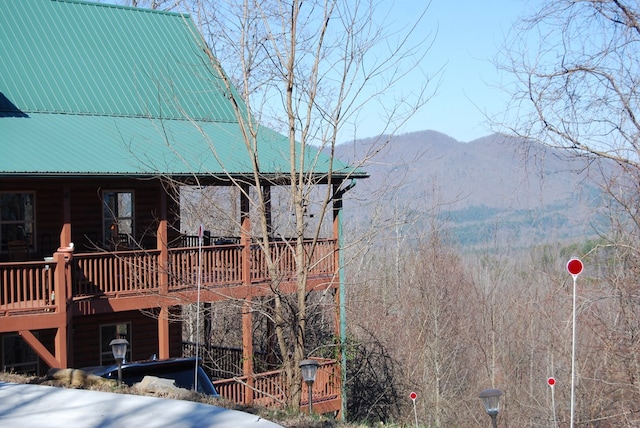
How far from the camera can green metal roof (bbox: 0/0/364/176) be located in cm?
1631

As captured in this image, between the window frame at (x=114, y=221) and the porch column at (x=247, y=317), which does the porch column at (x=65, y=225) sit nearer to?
the window frame at (x=114, y=221)

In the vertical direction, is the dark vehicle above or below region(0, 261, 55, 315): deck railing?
below

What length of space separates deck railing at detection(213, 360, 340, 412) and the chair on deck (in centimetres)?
509

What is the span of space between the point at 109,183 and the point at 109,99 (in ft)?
8.95

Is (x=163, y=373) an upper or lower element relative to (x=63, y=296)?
lower

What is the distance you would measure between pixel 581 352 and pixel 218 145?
920 inches

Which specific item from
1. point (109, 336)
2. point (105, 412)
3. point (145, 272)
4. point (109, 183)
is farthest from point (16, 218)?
point (105, 412)

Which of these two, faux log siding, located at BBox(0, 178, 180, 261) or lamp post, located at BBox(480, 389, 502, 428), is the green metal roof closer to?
faux log siding, located at BBox(0, 178, 180, 261)

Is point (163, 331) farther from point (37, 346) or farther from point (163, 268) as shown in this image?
point (37, 346)

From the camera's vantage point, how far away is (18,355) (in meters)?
18.0

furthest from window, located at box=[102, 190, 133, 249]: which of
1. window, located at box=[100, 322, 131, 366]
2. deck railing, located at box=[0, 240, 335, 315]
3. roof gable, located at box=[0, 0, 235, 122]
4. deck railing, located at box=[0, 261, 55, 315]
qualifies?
deck railing, located at box=[0, 261, 55, 315]

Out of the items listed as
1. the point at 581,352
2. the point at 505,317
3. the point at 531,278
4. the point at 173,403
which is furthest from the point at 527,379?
the point at 173,403

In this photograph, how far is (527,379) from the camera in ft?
139

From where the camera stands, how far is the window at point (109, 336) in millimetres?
19266
